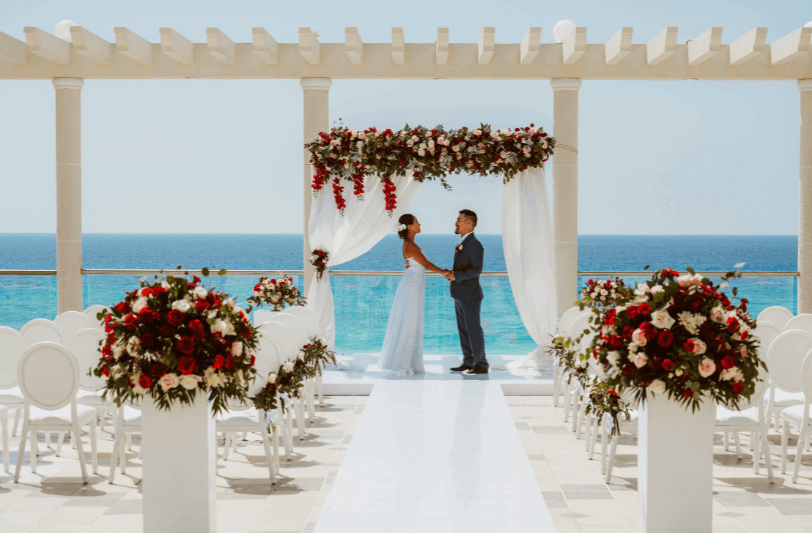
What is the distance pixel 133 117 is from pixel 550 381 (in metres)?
41.1

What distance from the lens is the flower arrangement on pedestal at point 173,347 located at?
3.16m

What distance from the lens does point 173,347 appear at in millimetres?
3180

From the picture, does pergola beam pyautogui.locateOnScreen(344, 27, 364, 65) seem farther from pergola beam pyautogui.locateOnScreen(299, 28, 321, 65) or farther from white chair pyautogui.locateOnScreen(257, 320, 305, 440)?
white chair pyautogui.locateOnScreen(257, 320, 305, 440)

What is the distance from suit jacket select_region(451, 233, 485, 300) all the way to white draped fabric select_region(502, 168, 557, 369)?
17.5 inches

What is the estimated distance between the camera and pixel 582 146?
1679 inches

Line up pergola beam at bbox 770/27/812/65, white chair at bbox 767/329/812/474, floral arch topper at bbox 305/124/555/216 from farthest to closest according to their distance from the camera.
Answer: floral arch topper at bbox 305/124/555/216, pergola beam at bbox 770/27/812/65, white chair at bbox 767/329/812/474

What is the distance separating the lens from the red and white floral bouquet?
3.12m

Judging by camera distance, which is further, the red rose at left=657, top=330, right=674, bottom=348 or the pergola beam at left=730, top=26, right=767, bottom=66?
the pergola beam at left=730, top=26, right=767, bottom=66

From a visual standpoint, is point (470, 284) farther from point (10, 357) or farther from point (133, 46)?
point (10, 357)

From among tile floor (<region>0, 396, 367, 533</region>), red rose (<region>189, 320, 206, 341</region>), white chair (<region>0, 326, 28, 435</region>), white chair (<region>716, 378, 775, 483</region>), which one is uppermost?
red rose (<region>189, 320, 206, 341</region>)

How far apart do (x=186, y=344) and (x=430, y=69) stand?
551 cm

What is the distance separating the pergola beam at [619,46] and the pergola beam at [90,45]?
16.4ft

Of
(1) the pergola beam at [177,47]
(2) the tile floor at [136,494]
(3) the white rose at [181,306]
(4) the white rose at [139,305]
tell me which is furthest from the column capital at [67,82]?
(3) the white rose at [181,306]

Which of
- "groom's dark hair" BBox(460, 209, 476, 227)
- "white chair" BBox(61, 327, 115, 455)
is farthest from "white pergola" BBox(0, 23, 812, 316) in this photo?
"white chair" BBox(61, 327, 115, 455)
